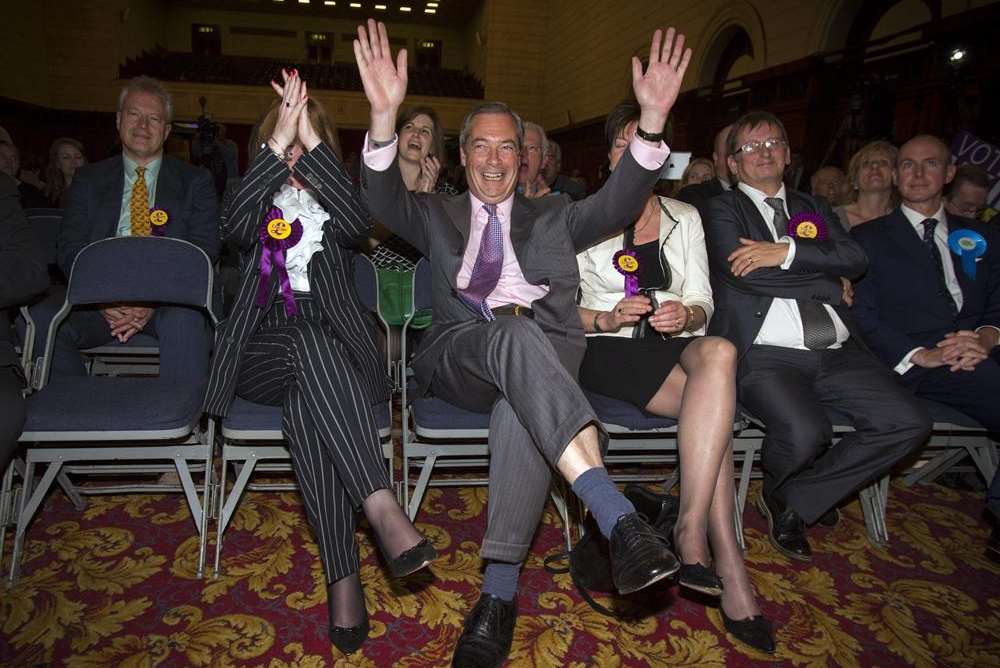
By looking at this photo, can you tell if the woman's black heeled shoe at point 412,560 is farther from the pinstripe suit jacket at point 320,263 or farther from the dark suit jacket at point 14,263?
the dark suit jacket at point 14,263

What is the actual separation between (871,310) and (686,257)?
39.6 inches

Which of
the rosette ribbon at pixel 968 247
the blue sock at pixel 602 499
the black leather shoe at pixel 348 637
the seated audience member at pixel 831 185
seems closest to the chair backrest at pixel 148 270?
the black leather shoe at pixel 348 637

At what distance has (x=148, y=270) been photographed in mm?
2314

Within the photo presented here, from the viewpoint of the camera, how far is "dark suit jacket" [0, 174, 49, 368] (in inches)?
77.4

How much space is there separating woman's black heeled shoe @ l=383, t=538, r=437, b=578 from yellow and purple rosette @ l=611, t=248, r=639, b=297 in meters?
1.14

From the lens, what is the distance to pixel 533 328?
1.67 meters

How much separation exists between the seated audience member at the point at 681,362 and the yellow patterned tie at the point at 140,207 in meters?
2.02

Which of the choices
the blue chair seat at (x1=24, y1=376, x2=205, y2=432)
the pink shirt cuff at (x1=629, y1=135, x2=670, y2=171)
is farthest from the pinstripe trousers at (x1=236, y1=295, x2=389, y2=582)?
the pink shirt cuff at (x1=629, y1=135, x2=670, y2=171)

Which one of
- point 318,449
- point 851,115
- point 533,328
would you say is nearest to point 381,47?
point 533,328

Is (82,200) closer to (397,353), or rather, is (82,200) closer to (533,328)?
(397,353)

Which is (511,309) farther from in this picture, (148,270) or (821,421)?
(148,270)

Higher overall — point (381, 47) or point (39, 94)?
point (39, 94)

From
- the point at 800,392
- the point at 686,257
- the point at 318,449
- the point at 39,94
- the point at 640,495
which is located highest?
the point at 39,94

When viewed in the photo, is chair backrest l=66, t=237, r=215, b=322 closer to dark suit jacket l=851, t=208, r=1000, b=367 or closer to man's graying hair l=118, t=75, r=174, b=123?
man's graying hair l=118, t=75, r=174, b=123
